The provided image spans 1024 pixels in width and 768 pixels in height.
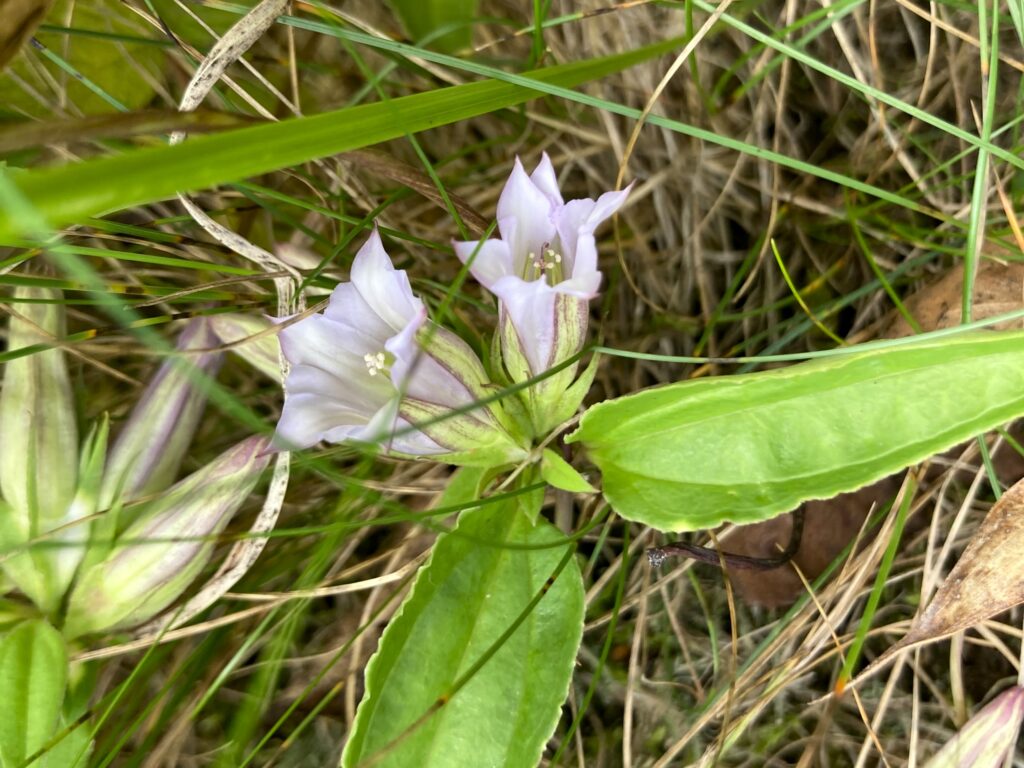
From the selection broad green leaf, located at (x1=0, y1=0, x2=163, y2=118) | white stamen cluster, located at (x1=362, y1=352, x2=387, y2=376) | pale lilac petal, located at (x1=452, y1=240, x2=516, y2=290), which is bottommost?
white stamen cluster, located at (x1=362, y1=352, x2=387, y2=376)

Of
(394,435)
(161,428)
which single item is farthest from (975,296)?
(161,428)

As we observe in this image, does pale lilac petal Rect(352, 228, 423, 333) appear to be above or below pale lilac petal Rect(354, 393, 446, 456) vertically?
above

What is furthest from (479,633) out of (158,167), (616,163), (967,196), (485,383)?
(967,196)

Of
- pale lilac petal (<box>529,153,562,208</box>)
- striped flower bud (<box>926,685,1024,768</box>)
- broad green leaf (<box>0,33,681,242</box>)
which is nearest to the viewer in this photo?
broad green leaf (<box>0,33,681,242</box>)

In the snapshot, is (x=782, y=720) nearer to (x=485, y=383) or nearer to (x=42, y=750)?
(x=485, y=383)

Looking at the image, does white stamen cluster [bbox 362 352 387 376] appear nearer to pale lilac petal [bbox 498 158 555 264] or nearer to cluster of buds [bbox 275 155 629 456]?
cluster of buds [bbox 275 155 629 456]

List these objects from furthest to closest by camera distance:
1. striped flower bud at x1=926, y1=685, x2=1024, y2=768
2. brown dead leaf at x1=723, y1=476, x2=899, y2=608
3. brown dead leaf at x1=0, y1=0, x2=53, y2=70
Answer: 1. brown dead leaf at x1=723, y1=476, x2=899, y2=608
2. striped flower bud at x1=926, y1=685, x2=1024, y2=768
3. brown dead leaf at x1=0, y1=0, x2=53, y2=70

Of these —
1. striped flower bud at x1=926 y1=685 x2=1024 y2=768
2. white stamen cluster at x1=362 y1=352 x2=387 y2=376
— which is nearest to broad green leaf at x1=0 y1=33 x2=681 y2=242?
white stamen cluster at x1=362 y1=352 x2=387 y2=376

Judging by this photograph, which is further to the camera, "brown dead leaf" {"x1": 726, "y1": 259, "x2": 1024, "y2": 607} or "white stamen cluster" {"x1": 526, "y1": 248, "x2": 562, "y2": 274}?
"brown dead leaf" {"x1": 726, "y1": 259, "x2": 1024, "y2": 607}
